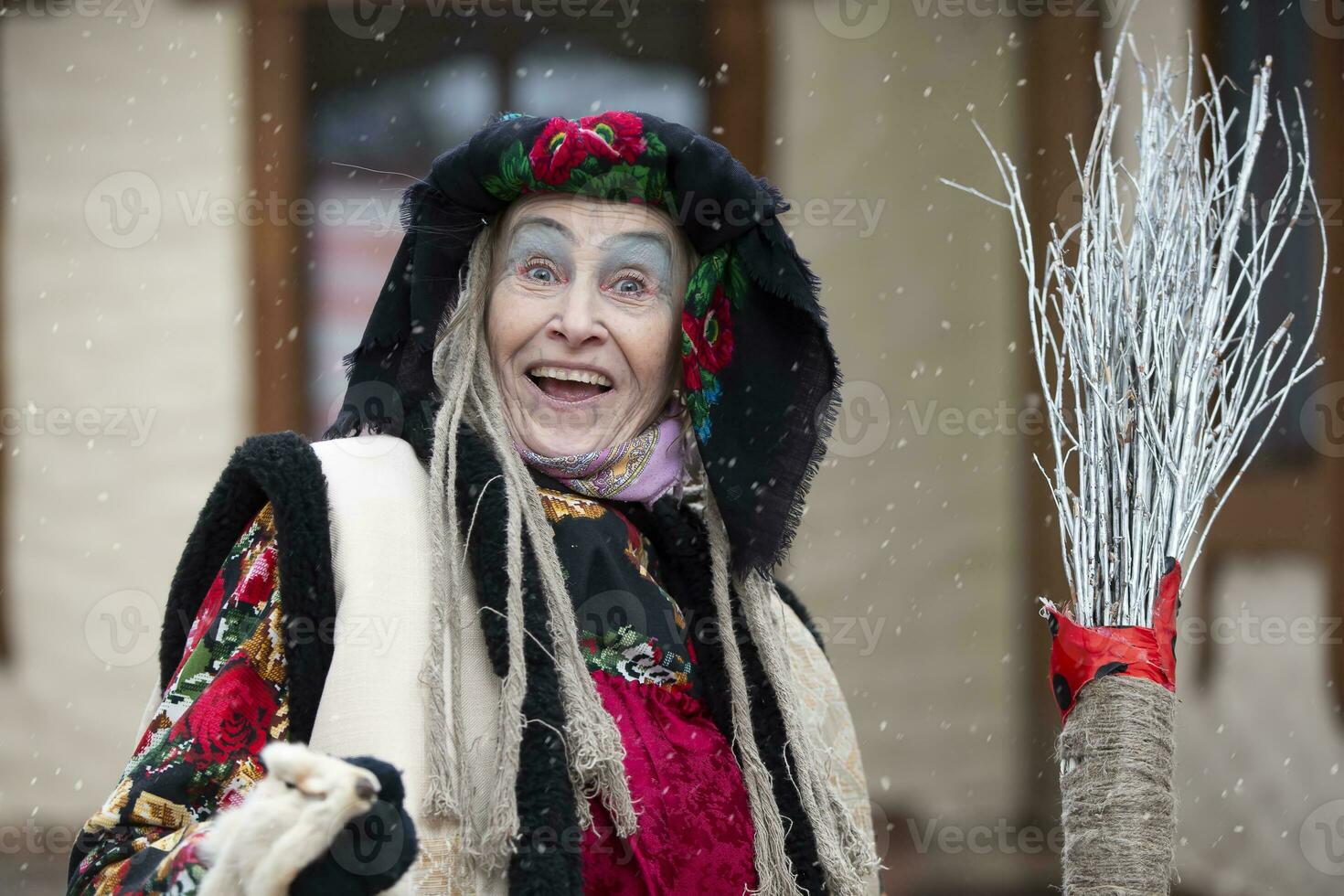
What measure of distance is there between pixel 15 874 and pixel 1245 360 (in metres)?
4.75

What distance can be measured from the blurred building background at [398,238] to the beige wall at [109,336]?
0.4 inches

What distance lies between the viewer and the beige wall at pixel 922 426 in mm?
5656

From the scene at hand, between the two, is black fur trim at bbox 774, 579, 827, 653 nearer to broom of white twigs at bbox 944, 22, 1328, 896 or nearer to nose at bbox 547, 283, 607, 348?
broom of white twigs at bbox 944, 22, 1328, 896

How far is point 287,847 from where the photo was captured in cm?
152

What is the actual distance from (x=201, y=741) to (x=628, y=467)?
0.79 meters

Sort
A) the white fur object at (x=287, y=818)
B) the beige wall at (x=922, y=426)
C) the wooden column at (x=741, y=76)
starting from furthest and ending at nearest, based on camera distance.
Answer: the beige wall at (x=922, y=426) < the wooden column at (x=741, y=76) < the white fur object at (x=287, y=818)

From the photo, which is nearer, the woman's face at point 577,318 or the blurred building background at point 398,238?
the woman's face at point 577,318

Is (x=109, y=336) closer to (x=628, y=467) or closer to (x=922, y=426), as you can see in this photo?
(x=922, y=426)

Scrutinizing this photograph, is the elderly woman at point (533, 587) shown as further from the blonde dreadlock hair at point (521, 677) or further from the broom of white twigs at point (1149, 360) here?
the broom of white twigs at point (1149, 360)

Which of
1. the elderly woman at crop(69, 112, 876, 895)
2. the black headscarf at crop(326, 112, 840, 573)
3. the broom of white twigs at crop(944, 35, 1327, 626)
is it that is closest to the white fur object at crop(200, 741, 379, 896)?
the elderly woman at crop(69, 112, 876, 895)

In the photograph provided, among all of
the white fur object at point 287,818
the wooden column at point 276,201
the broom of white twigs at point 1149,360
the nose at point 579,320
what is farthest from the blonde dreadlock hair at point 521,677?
the wooden column at point 276,201

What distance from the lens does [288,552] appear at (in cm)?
189

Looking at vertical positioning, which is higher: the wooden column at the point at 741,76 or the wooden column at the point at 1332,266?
the wooden column at the point at 741,76

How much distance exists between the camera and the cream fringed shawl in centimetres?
184
